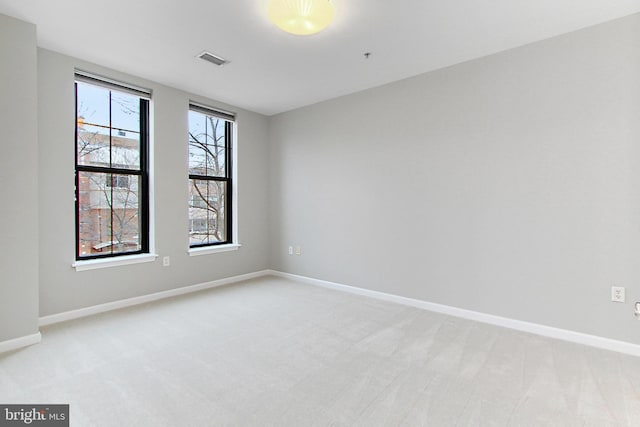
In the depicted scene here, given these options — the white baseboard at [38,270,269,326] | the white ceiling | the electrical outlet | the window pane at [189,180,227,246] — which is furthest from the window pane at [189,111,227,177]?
the electrical outlet

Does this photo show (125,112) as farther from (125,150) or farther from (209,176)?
(209,176)

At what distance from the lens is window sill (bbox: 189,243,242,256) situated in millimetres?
4060

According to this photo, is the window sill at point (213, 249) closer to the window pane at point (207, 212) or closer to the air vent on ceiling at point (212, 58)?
the window pane at point (207, 212)

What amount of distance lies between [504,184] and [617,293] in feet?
3.84

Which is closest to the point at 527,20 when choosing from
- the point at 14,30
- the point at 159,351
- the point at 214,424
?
the point at 214,424

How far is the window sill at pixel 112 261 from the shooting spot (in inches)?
121

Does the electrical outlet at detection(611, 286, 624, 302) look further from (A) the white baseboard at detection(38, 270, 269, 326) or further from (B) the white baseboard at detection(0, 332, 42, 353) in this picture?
(B) the white baseboard at detection(0, 332, 42, 353)

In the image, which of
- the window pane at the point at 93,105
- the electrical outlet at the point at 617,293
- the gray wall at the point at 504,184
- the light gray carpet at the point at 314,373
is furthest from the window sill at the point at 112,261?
the electrical outlet at the point at 617,293

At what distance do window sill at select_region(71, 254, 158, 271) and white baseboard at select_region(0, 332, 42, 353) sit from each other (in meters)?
0.72

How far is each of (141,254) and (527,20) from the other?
14.4ft

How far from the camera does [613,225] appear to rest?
2400 mm

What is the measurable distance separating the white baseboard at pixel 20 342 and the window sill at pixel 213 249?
170 centimetres

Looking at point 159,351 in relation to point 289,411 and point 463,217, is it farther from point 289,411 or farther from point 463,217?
point 463,217

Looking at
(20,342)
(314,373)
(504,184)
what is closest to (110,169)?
(20,342)
